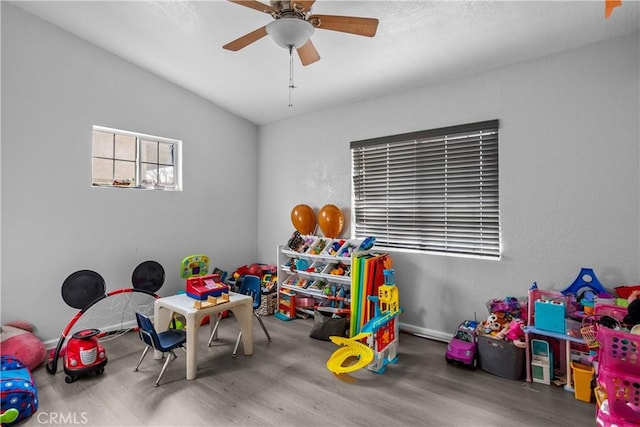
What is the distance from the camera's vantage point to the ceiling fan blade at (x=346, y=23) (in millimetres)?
2031

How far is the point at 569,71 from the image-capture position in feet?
9.35

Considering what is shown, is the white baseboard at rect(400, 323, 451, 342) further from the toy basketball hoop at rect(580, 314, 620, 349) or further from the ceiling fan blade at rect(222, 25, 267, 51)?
the ceiling fan blade at rect(222, 25, 267, 51)

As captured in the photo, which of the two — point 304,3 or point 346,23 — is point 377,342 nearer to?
point 346,23

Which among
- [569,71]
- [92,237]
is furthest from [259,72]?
[569,71]

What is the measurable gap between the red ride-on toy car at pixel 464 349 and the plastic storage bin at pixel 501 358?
0.19ft

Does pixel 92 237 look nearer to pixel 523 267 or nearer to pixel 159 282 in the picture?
pixel 159 282

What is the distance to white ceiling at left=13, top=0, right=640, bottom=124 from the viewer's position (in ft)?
8.16

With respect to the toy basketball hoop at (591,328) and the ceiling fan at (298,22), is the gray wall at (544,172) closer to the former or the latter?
the toy basketball hoop at (591,328)

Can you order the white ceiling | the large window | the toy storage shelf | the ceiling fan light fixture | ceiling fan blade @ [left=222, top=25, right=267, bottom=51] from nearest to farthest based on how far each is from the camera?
the ceiling fan light fixture
ceiling fan blade @ [left=222, top=25, right=267, bottom=51]
the white ceiling
the large window
the toy storage shelf

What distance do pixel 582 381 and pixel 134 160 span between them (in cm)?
510

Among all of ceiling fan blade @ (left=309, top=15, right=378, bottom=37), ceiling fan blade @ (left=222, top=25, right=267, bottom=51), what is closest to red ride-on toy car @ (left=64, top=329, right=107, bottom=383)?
ceiling fan blade @ (left=222, top=25, right=267, bottom=51)

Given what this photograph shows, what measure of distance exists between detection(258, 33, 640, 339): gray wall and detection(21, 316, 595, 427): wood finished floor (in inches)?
33.7

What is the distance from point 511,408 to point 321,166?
3381 millimetres

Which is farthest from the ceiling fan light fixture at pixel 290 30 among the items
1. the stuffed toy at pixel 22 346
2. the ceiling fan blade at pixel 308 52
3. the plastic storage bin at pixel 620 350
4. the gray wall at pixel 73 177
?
the stuffed toy at pixel 22 346
